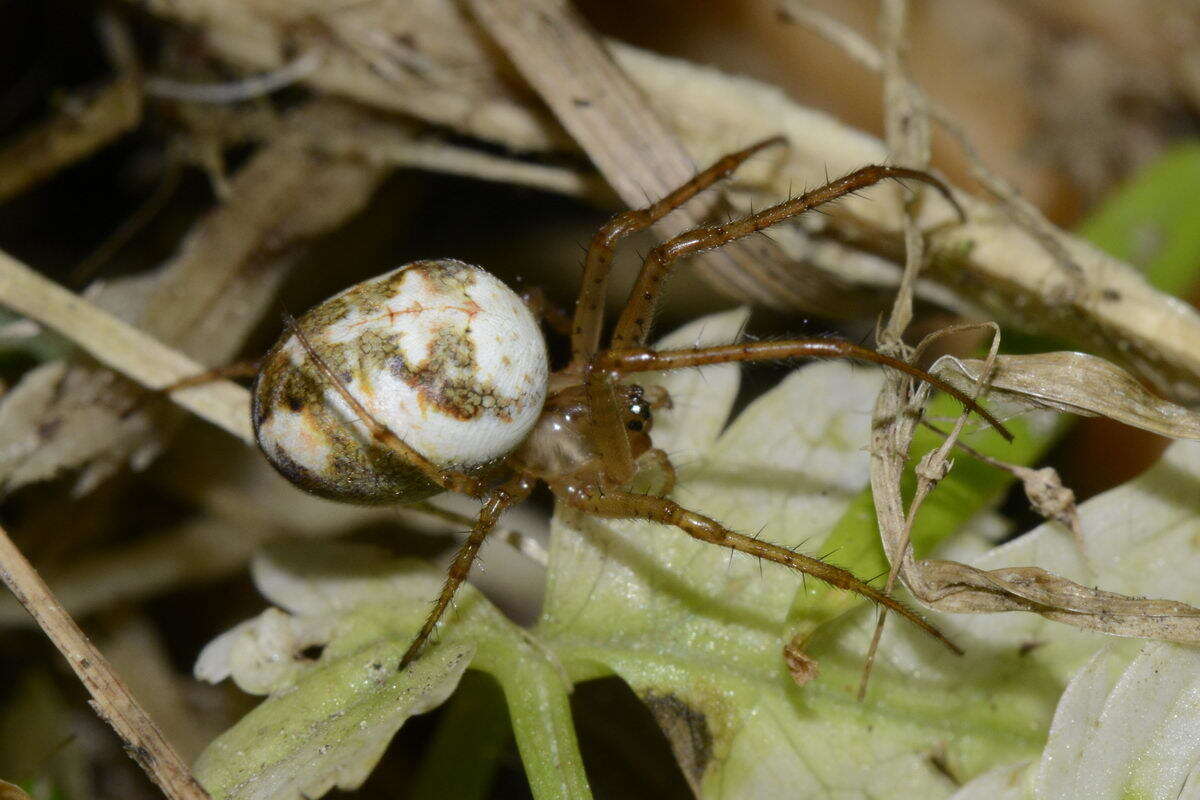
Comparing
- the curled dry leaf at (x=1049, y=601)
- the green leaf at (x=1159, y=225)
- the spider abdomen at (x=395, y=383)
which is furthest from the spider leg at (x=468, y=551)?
the green leaf at (x=1159, y=225)

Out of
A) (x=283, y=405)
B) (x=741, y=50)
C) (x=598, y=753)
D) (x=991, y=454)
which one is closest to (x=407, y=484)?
(x=283, y=405)

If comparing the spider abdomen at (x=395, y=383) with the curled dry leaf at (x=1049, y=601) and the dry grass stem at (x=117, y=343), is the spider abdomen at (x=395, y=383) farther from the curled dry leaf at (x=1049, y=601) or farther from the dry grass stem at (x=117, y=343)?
the curled dry leaf at (x=1049, y=601)

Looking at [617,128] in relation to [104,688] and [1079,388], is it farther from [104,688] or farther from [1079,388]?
[104,688]

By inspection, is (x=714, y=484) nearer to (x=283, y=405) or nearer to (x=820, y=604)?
(x=820, y=604)

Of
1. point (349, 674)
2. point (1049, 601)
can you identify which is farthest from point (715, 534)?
point (349, 674)

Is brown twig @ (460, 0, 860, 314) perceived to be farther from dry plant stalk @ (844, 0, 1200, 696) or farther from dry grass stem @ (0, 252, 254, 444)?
dry grass stem @ (0, 252, 254, 444)

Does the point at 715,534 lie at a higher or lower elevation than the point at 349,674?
lower

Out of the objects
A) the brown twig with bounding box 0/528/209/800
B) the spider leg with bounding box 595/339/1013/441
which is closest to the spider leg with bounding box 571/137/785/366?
the spider leg with bounding box 595/339/1013/441
